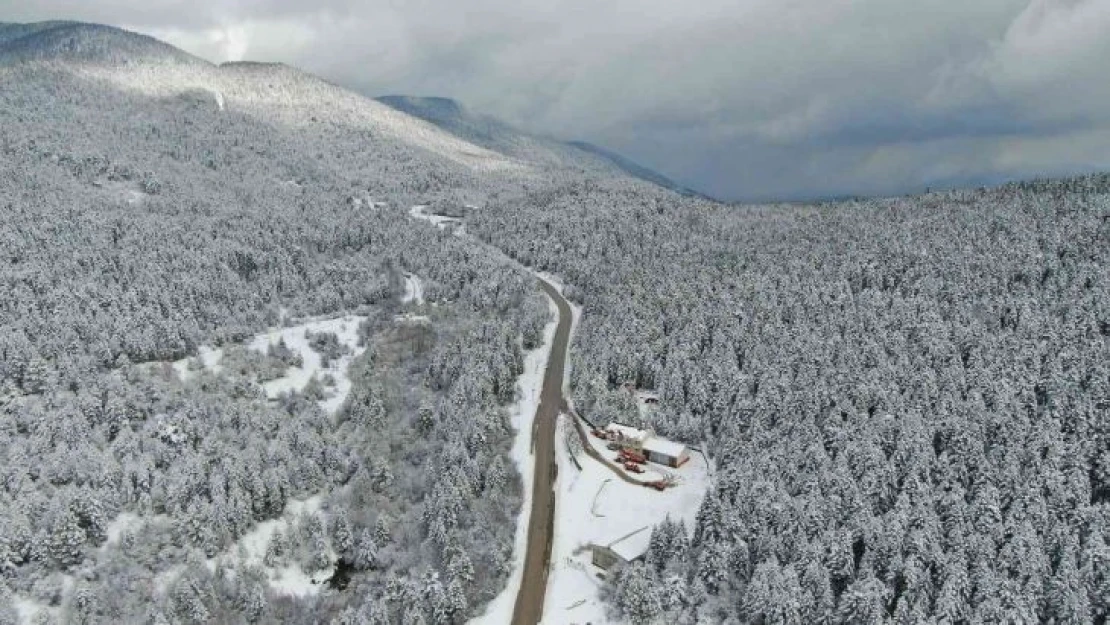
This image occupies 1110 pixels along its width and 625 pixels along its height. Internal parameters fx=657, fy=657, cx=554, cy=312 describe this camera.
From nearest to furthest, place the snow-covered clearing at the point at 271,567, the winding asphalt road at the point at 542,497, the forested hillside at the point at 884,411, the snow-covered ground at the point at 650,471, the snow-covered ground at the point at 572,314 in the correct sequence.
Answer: the forested hillside at the point at 884,411
the winding asphalt road at the point at 542,497
the snow-covered clearing at the point at 271,567
the snow-covered ground at the point at 650,471
the snow-covered ground at the point at 572,314

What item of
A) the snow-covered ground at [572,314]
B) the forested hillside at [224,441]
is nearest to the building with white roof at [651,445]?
the snow-covered ground at [572,314]

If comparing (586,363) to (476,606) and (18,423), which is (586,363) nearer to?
(476,606)

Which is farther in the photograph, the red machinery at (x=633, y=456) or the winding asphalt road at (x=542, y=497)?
the red machinery at (x=633, y=456)

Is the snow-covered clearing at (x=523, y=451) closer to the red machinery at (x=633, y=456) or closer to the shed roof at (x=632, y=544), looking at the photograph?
the shed roof at (x=632, y=544)

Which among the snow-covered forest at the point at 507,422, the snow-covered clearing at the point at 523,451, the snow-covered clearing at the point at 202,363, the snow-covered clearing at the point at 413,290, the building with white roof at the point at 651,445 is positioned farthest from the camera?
the snow-covered clearing at the point at 413,290

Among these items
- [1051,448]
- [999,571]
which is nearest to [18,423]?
[999,571]

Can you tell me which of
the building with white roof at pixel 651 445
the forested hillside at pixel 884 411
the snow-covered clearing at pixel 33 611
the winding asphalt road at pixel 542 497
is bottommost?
the snow-covered clearing at pixel 33 611

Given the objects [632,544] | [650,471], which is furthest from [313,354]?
[632,544]
